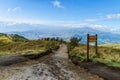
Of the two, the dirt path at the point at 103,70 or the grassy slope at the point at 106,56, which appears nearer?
the dirt path at the point at 103,70

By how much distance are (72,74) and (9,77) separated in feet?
19.0

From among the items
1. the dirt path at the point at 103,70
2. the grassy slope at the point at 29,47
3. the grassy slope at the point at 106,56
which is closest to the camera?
the dirt path at the point at 103,70

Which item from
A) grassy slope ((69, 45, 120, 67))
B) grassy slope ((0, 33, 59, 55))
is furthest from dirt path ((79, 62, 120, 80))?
grassy slope ((0, 33, 59, 55))

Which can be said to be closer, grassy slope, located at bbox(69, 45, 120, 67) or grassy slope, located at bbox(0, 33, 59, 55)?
grassy slope, located at bbox(69, 45, 120, 67)

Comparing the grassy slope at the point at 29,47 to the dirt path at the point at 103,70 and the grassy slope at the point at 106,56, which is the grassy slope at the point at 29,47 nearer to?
the grassy slope at the point at 106,56

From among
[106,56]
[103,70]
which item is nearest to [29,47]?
[106,56]

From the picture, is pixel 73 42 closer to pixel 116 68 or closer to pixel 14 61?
pixel 14 61

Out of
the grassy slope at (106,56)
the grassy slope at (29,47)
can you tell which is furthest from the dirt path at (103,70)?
the grassy slope at (29,47)

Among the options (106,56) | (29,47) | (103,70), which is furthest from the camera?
(29,47)

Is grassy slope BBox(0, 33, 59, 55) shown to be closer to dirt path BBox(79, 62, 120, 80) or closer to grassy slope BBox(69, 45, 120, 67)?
grassy slope BBox(69, 45, 120, 67)

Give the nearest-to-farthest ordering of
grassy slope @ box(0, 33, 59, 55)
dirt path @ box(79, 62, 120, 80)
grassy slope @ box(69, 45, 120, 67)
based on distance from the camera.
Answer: dirt path @ box(79, 62, 120, 80) → grassy slope @ box(69, 45, 120, 67) → grassy slope @ box(0, 33, 59, 55)

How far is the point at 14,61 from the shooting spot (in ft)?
98.2

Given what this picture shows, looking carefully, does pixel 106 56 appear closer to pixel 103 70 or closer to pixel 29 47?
pixel 103 70

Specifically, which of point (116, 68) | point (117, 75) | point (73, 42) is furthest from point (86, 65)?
point (73, 42)
